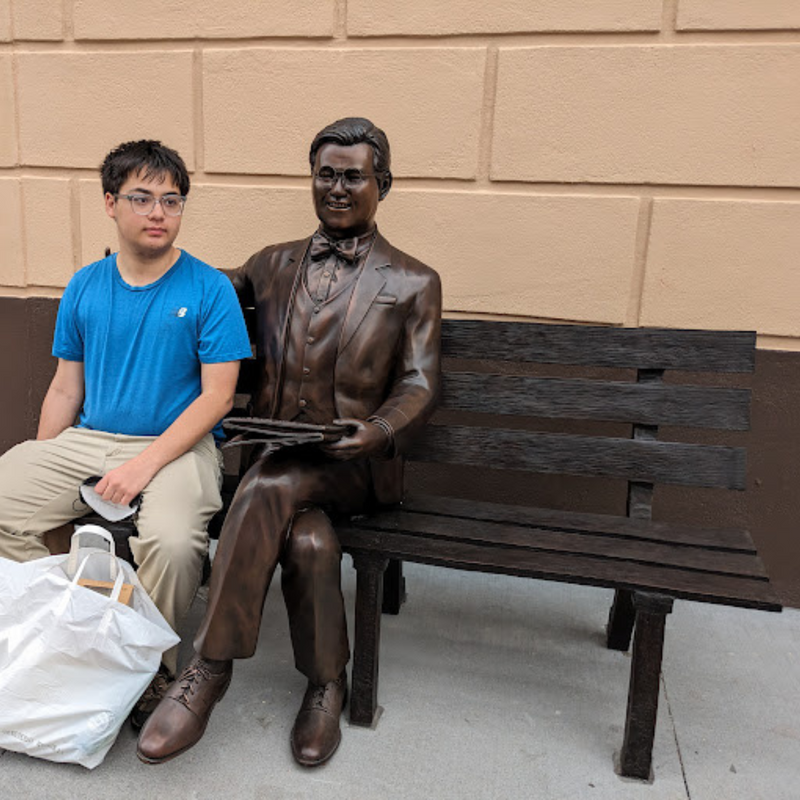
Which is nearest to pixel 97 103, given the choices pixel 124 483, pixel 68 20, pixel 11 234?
pixel 68 20

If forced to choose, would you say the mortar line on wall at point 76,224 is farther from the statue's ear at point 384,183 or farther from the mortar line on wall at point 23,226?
the statue's ear at point 384,183

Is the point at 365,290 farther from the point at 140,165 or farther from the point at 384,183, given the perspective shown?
the point at 140,165

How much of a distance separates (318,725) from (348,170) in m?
1.58

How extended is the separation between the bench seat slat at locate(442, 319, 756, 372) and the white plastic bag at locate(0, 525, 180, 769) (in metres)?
1.43

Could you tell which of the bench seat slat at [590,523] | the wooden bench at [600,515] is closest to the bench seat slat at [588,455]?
the wooden bench at [600,515]

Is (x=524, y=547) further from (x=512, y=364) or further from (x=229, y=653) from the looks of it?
(x=512, y=364)

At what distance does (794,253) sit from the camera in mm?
2875

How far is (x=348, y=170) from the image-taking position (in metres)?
2.29

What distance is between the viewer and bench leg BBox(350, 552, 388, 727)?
2229mm

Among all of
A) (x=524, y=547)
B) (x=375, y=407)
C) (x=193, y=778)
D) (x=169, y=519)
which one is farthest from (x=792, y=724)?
(x=169, y=519)

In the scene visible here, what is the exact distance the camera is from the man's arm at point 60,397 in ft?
8.57

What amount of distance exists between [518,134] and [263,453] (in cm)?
164

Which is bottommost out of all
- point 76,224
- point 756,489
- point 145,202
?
point 756,489

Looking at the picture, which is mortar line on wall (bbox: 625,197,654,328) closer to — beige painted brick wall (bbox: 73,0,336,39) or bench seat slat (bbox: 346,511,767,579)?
bench seat slat (bbox: 346,511,767,579)
